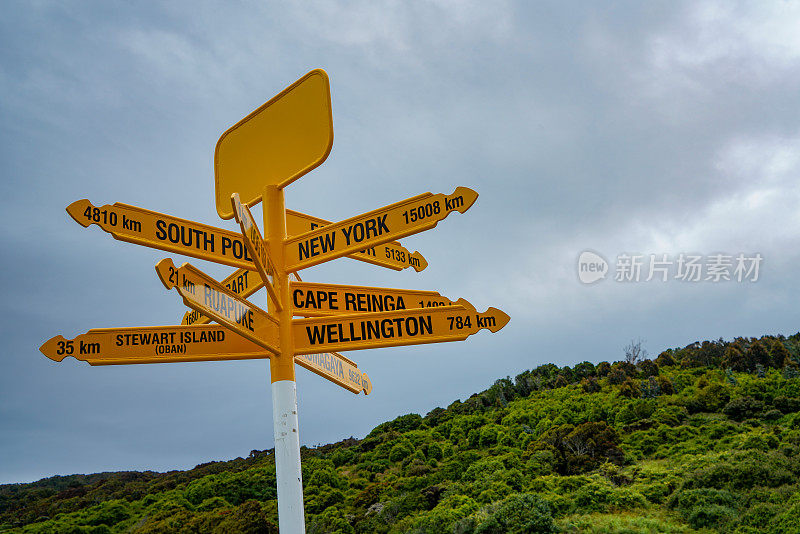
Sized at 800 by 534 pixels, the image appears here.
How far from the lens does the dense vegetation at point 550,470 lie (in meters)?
15.8

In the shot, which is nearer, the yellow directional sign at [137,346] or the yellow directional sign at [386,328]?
the yellow directional sign at [137,346]

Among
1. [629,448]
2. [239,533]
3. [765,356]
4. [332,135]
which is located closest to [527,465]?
[629,448]

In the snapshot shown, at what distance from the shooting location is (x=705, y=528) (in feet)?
47.3

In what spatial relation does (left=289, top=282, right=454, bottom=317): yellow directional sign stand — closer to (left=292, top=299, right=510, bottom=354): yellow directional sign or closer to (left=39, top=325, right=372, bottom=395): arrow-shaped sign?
(left=292, top=299, right=510, bottom=354): yellow directional sign

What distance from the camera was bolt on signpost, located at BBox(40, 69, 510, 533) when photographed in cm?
533

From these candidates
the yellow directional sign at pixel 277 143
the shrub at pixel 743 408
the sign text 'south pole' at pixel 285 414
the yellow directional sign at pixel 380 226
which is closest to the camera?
the sign text 'south pole' at pixel 285 414

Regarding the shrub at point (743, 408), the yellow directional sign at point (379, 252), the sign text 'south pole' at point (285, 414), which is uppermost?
the yellow directional sign at point (379, 252)

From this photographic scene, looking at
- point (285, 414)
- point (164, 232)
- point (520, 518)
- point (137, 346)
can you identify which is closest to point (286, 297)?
point (285, 414)

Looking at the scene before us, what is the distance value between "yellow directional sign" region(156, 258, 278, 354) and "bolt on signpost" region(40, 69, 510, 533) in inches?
0.4

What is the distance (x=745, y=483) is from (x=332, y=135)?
49.2ft

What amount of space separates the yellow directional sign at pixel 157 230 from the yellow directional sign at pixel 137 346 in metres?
0.64

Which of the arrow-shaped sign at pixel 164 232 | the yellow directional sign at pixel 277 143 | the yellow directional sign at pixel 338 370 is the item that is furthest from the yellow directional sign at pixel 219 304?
the yellow directional sign at pixel 277 143

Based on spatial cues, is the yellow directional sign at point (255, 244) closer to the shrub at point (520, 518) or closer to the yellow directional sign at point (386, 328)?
the yellow directional sign at point (386, 328)

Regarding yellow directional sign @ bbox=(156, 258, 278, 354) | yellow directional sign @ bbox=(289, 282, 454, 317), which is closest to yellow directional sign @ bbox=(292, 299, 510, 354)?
yellow directional sign @ bbox=(156, 258, 278, 354)
